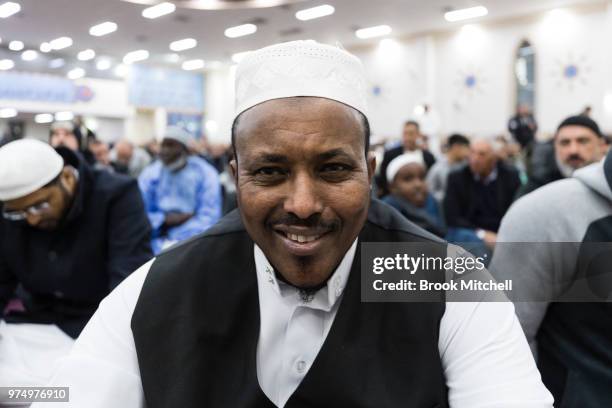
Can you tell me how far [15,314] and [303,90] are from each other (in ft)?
7.08

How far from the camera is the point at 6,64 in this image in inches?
650

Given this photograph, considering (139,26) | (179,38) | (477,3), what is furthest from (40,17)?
(477,3)

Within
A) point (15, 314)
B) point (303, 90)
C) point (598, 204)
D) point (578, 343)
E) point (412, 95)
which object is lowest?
point (412, 95)

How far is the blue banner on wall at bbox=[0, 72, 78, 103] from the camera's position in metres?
17.8

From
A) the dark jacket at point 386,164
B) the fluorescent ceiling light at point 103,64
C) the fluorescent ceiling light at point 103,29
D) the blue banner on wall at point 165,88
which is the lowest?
the blue banner on wall at point 165,88

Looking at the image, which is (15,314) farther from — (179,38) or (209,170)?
(179,38)

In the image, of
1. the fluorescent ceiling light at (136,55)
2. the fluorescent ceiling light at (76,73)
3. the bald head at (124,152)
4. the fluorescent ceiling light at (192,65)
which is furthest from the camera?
the fluorescent ceiling light at (192,65)

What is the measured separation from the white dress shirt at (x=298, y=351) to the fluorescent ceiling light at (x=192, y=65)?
753 inches

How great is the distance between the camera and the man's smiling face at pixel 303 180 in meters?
1.00

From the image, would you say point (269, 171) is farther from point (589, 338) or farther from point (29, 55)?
point (29, 55)

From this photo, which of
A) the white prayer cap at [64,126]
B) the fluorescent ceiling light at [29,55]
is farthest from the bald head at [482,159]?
the fluorescent ceiling light at [29,55]

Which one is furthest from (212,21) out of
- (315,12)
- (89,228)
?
(89,228)

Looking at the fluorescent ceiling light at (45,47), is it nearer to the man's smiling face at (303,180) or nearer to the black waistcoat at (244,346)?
the black waistcoat at (244,346)

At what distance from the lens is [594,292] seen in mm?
1646
